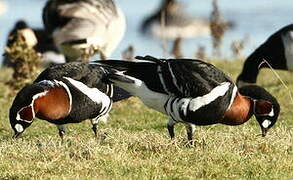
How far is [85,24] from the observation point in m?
15.2

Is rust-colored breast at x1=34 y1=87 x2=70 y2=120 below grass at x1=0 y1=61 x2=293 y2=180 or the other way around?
the other way around

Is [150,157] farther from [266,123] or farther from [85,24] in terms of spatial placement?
[85,24]

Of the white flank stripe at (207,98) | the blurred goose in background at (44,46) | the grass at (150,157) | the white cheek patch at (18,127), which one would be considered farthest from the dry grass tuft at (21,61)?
the white flank stripe at (207,98)

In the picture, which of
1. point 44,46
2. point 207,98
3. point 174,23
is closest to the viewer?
point 207,98

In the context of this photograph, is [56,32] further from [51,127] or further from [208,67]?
[208,67]

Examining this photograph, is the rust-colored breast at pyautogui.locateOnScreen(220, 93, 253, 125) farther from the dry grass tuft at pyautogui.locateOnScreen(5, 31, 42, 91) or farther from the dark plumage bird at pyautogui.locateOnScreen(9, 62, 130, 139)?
the dry grass tuft at pyautogui.locateOnScreen(5, 31, 42, 91)

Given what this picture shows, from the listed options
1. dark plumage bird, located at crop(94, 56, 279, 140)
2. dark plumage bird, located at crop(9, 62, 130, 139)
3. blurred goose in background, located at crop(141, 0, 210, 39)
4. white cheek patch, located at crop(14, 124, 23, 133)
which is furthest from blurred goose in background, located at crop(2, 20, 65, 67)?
blurred goose in background, located at crop(141, 0, 210, 39)

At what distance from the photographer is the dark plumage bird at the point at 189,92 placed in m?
8.50

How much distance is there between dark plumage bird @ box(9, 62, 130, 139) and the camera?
860 centimetres

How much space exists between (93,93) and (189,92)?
1119mm

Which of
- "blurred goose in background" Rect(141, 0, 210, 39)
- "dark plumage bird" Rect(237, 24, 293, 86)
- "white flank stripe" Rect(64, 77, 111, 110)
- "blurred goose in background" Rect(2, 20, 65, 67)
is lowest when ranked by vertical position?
"blurred goose in background" Rect(141, 0, 210, 39)

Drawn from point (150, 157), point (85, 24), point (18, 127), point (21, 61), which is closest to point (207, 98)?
point (150, 157)

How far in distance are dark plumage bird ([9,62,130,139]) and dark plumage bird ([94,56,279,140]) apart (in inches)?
8.9

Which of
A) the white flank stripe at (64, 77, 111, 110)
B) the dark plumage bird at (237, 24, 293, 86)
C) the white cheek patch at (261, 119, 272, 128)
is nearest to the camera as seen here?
the white flank stripe at (64, 77, 111, 110)
